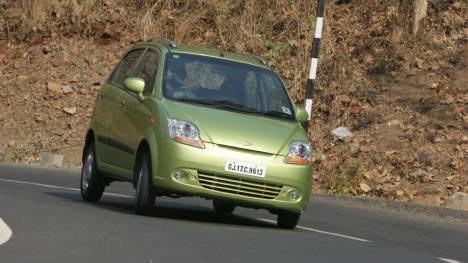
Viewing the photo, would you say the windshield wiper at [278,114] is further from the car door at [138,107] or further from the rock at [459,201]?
the rock at [459,201]

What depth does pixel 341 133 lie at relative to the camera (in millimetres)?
24266

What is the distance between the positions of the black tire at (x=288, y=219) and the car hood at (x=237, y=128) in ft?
2.34

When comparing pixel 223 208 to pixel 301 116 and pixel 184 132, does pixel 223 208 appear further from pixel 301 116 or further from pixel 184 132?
pixel 184 132

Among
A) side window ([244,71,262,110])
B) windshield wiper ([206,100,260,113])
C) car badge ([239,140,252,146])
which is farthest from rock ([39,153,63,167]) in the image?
car badge ([239,140,252,146])

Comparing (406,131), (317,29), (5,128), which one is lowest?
(5,128)

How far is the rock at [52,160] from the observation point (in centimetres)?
2552

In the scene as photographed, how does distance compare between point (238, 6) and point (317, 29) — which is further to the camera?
point (238, 6)

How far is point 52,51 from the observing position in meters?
31.2

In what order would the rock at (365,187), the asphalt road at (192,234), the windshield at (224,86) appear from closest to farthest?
the asphalt road at (192,234) → the windshield at (224,86) → the rock at (365,187)

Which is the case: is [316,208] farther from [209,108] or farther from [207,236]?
[207,236]

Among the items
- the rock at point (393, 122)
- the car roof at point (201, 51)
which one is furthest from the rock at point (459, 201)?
the car roof at point (201, 51)

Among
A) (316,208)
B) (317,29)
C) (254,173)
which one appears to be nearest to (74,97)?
(317,29)

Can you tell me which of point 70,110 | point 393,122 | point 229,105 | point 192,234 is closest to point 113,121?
point 229,105

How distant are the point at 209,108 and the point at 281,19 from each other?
16.7 m
